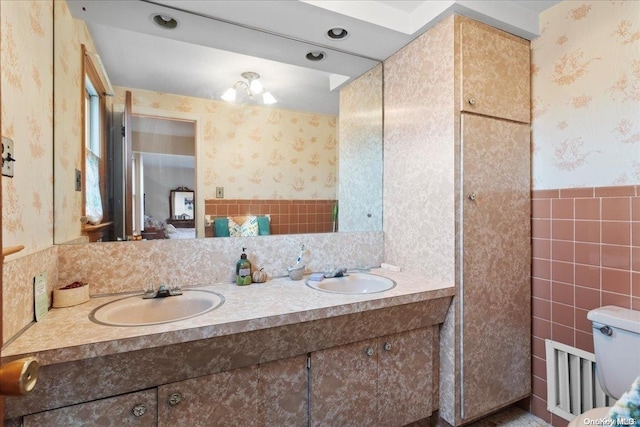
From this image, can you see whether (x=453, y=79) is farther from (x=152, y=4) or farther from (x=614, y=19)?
(x=152, y=4)

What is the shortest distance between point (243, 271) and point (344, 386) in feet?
2.30

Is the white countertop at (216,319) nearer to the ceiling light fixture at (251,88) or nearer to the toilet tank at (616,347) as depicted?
the toilet tank at (616,347)

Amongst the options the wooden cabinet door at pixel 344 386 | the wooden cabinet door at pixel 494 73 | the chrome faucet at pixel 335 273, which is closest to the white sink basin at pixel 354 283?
the chrome faucet at pixel 335 273

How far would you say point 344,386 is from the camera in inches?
54.0

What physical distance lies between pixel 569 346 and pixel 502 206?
2.53 ft

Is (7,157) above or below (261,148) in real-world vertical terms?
below

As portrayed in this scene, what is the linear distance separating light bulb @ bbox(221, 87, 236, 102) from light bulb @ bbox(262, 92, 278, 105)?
17 centimetres

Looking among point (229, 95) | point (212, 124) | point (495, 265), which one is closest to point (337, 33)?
point (229, 95)

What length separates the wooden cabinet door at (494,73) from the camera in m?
1.56

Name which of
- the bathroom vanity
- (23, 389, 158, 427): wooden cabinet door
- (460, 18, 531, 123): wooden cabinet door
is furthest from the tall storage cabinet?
(23, 389, 158, 427): wooden cabinet door

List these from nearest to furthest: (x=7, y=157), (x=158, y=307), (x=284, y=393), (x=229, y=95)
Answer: (x=7, y=157) < (x=284, y=393) < (x=158, y=307) < (x=229, y=95)

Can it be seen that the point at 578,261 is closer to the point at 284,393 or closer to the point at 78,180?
the point at 284,393

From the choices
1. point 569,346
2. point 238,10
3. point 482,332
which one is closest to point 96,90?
point 238,10

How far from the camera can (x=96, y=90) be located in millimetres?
1480
